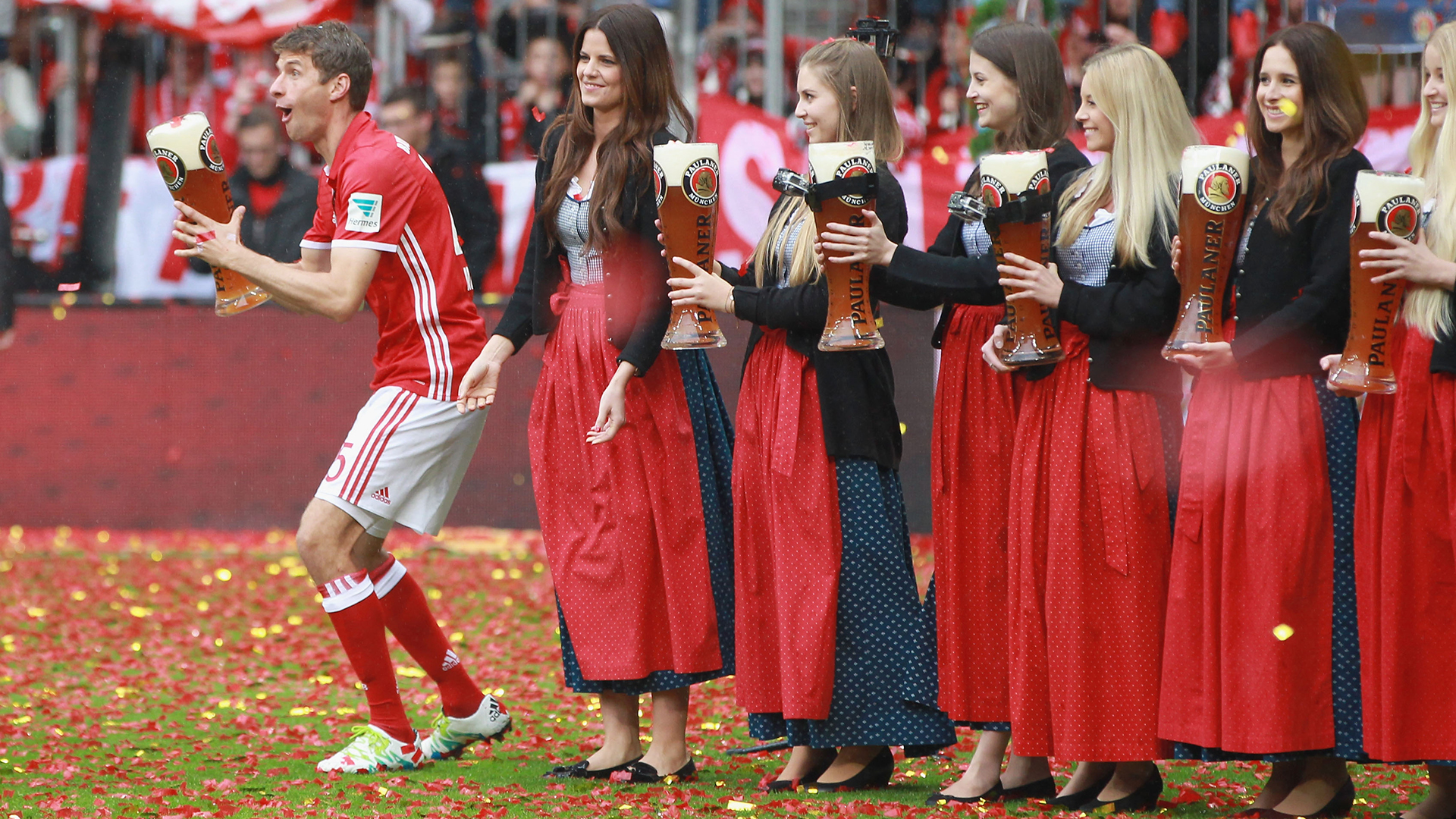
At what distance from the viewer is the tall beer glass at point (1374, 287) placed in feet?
12.6

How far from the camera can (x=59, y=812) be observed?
4375mm

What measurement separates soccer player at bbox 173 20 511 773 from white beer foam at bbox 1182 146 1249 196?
214cm

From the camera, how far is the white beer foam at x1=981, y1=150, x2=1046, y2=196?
410 cm

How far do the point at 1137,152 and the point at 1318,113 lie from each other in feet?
1.40

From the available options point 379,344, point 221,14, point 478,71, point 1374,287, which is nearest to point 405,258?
point 379,344

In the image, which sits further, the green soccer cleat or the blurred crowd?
the blurred crowd

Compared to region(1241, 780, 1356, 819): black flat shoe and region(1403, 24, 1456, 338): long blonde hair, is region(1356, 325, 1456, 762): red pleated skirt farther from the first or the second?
region(1241, 780, 1356, 819): black flat shoe

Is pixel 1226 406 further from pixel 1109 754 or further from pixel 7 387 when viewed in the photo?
pixel 7 387

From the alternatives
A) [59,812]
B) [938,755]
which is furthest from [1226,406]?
[59,812]

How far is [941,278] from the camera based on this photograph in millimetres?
4406

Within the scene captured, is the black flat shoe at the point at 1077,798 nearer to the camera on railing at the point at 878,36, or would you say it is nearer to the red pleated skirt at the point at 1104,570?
the red pleated skirt at the point at 1104,570

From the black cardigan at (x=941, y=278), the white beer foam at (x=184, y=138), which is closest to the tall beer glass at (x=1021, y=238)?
the black cardigan at (x=941, y=278)

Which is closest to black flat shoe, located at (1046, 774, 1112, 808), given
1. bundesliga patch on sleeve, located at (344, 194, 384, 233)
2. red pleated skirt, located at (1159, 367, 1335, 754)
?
red pleated skirt, located at (1159, 367, 1335, 754)

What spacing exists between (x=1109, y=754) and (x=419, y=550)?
20.6ft
